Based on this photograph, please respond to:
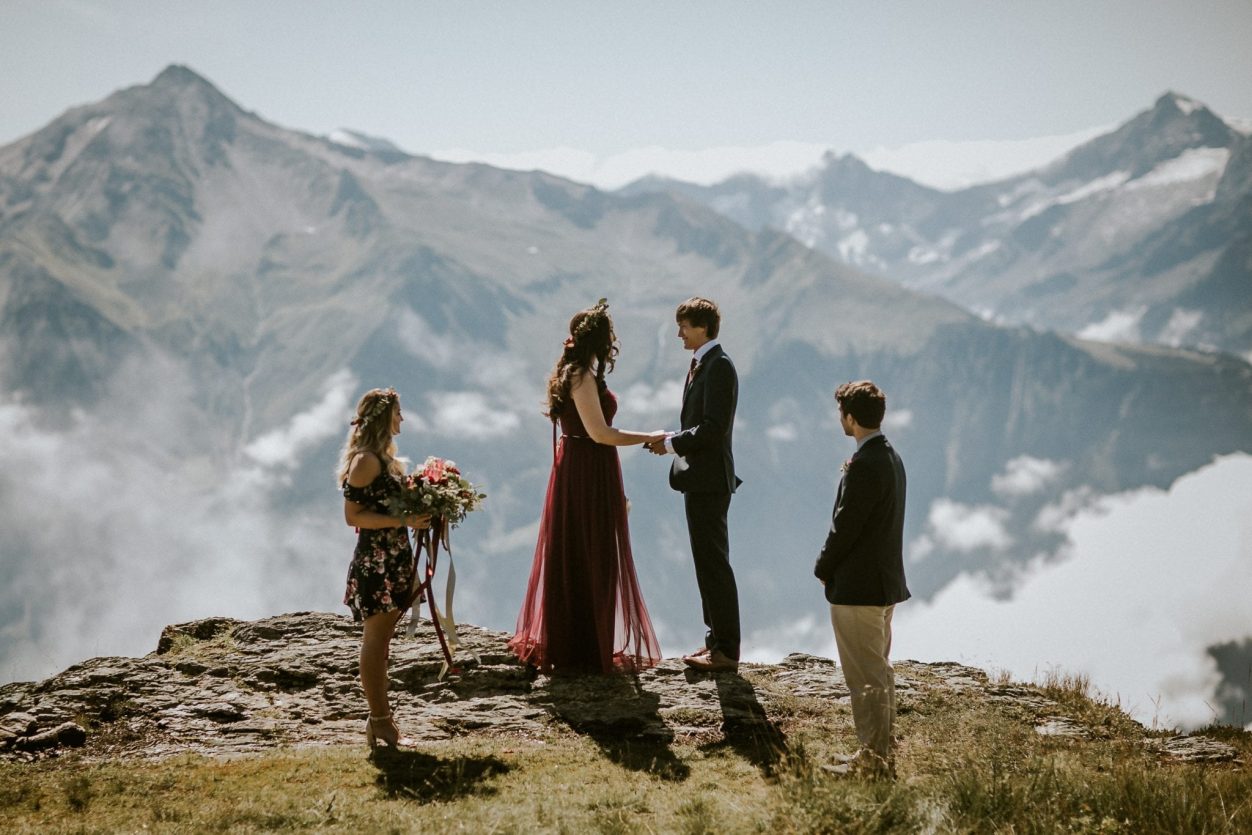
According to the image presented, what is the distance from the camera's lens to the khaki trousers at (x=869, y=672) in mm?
7035

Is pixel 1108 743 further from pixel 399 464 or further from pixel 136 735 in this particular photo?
pixel 136 735

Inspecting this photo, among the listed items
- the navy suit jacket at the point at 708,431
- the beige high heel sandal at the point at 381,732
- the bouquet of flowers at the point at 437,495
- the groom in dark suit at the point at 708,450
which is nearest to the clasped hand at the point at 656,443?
the groom in dark suit at the point at 708,450

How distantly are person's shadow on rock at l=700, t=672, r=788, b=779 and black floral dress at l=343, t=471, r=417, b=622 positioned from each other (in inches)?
109

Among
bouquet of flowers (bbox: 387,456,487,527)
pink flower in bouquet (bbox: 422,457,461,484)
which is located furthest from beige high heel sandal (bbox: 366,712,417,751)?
pink flower in bouquet (bbox: 422,457,461,484)

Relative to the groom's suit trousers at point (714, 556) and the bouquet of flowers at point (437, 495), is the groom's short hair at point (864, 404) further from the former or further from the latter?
the bouquet of flowers at point (437, 495)

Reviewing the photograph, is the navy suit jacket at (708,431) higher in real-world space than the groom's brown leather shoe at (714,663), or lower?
higher

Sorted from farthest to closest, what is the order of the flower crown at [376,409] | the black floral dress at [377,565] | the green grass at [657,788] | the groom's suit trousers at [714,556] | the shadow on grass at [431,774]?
the groom's suit trousers at [714,556] < the black floral dress at [377,565] < the flower crown at [376,409] < the shadow on grass at [431,774] < the green grass at [657,788]

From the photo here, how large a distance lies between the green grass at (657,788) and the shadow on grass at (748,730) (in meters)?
0.02

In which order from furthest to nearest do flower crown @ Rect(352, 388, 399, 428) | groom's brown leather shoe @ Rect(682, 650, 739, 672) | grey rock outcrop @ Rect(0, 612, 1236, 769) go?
groom's brown leather shoe @ Rect(682, 650, 739, 672) → grey rock outcrop @ Rect(0, 612, 1236, 769) → flower crown @ Rect(352, 388, 399, 428)

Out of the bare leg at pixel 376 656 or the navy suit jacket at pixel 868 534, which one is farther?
the bare leg at pixel 376 656

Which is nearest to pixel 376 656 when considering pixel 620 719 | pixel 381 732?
pixel 381 732

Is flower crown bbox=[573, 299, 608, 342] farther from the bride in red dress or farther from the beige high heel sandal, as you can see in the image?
the beige high heel sandal

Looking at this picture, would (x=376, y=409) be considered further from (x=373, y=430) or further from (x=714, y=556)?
(x=714, y=556)

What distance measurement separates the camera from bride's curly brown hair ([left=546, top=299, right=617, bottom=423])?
8766mm
